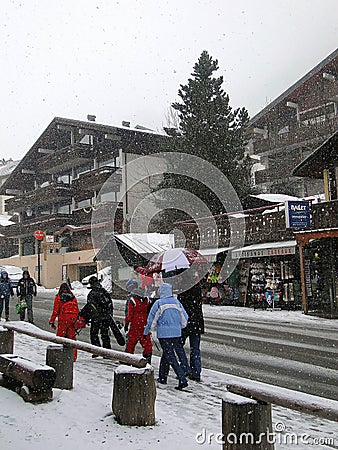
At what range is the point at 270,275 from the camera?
23.7 m

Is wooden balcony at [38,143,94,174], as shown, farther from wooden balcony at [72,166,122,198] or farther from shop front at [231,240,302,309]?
shop front at [231,240,302,309]

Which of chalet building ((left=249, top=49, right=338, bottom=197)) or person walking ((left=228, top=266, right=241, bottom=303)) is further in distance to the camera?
chalet building ((left=249, top=49, right=338, bottom=197))

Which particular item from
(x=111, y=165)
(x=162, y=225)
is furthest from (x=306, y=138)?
(x=111, y=165)

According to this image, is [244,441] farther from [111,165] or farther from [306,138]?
[111,165]

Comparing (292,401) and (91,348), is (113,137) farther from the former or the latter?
(292,401)

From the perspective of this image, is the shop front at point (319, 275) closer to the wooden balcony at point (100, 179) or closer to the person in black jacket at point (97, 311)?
the person in black jacket at point (97, 311)

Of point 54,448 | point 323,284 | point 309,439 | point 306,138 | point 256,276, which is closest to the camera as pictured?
point 54,448

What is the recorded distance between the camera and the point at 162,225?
3706cm

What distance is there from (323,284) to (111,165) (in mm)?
23071

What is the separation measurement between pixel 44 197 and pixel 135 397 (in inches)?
1658

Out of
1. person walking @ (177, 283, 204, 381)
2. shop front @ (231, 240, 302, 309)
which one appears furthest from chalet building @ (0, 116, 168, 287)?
person walking @ (177, 283, 204, 381)

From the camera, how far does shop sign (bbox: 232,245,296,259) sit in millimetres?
21384

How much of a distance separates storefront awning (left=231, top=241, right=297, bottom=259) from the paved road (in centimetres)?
445

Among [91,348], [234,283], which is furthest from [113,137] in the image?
[91,348]
